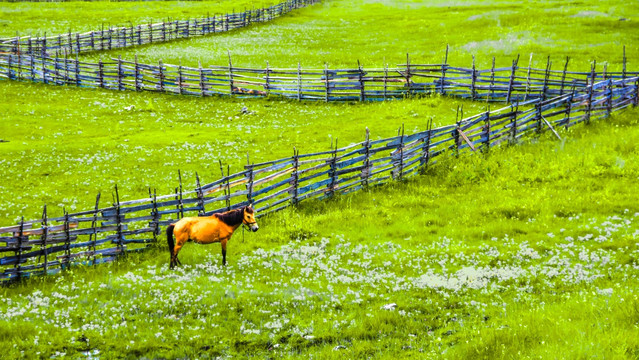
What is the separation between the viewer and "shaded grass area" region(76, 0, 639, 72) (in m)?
45.0

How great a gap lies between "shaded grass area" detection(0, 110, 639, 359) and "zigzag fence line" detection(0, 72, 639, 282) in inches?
27.1

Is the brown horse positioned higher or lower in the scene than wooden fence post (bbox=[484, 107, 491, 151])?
lower

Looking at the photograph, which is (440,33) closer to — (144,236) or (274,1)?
(274,1)

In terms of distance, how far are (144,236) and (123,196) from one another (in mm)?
4757

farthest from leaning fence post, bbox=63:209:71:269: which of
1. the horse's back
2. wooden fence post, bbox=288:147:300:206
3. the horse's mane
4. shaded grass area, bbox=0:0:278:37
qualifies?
shaded grass area, bbox=0:0:278:37

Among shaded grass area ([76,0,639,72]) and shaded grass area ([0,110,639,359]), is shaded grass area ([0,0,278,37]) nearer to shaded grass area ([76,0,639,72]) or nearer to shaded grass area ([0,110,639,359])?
shaded grass area ([76,0,639,72])

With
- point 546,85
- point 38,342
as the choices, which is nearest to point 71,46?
point 546,85

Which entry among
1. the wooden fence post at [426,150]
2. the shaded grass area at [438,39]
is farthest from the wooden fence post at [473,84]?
the wooden fence post at [426,150]

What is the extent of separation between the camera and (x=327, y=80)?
118 ft

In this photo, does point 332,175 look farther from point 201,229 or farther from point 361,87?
point 361,87

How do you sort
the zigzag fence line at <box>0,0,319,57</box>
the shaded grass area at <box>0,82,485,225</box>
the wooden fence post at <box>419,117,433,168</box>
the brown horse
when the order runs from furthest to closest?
the zigzag fence line at <box>0,0,319,57</box>, the shaded grass area at <box>0,82,485,225</box>, the wooden fence post at <box>419,117,433,168</box>, the brown horse

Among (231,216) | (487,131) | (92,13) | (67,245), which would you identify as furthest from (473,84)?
(92,13)

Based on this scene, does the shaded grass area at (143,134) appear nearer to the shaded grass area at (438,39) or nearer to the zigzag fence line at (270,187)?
the zigzag fence line at (270,187)

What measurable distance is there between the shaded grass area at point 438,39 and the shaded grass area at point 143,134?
11.4 m
